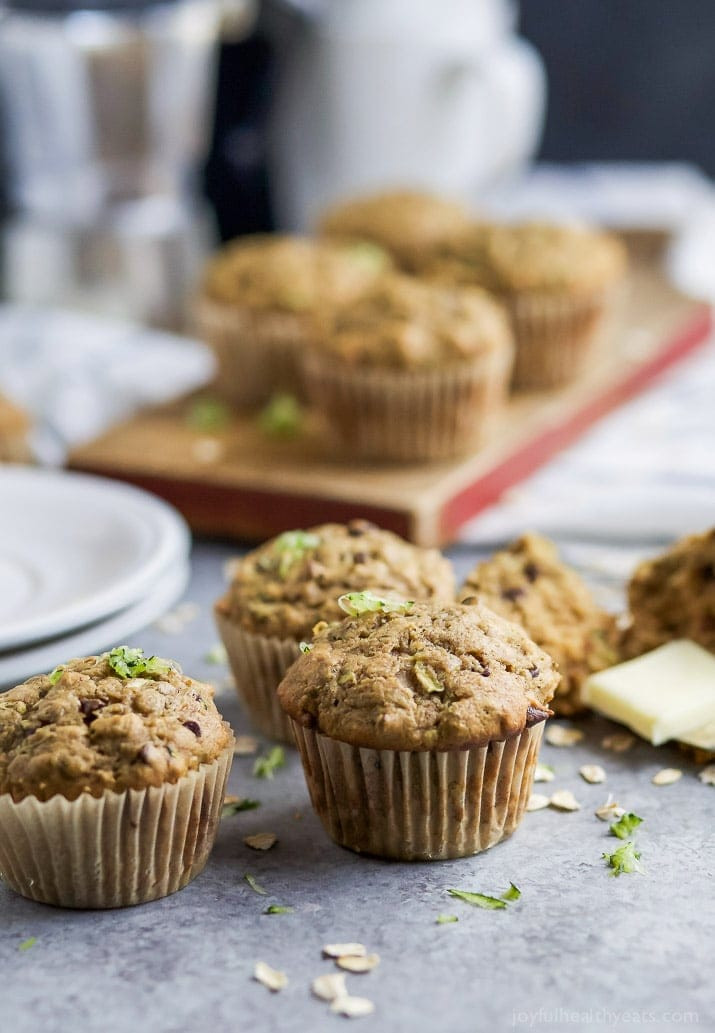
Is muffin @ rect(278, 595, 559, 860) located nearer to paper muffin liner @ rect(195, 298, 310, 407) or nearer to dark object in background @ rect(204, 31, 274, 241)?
paper muffin liner @ rect(195, 298, 310, 407)

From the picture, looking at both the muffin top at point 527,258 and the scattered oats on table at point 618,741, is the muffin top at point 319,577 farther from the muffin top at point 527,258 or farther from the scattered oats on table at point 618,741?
the muffin top at point 527,258

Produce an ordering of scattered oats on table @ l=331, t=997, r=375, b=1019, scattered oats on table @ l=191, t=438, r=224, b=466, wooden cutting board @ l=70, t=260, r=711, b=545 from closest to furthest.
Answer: scattered oats on table @ l=331, t=997, r=375, b=1019 < wooden cutting board @ l=70, t=260, r=711, b=545 < scattered oats on table @ l=191, t=438, r=224, b=466

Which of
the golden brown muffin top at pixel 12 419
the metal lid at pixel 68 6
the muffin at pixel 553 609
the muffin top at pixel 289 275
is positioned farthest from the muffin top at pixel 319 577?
the metal lid at pixel 68 6

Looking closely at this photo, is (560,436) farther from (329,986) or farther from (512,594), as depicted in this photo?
(329,986)

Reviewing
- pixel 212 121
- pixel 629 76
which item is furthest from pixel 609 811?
pixel 629 76

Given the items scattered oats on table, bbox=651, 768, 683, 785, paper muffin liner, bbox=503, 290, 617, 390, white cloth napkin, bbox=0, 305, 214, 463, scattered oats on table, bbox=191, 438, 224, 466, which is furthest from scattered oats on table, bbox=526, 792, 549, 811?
white cloth napkin, bbox=0, 305, 214, 463

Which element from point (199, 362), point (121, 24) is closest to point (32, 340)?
point (199, 362)

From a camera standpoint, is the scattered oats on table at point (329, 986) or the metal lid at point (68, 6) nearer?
the scattered oats on table at point (329, 986)

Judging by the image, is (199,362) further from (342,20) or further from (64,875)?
(64,875)
